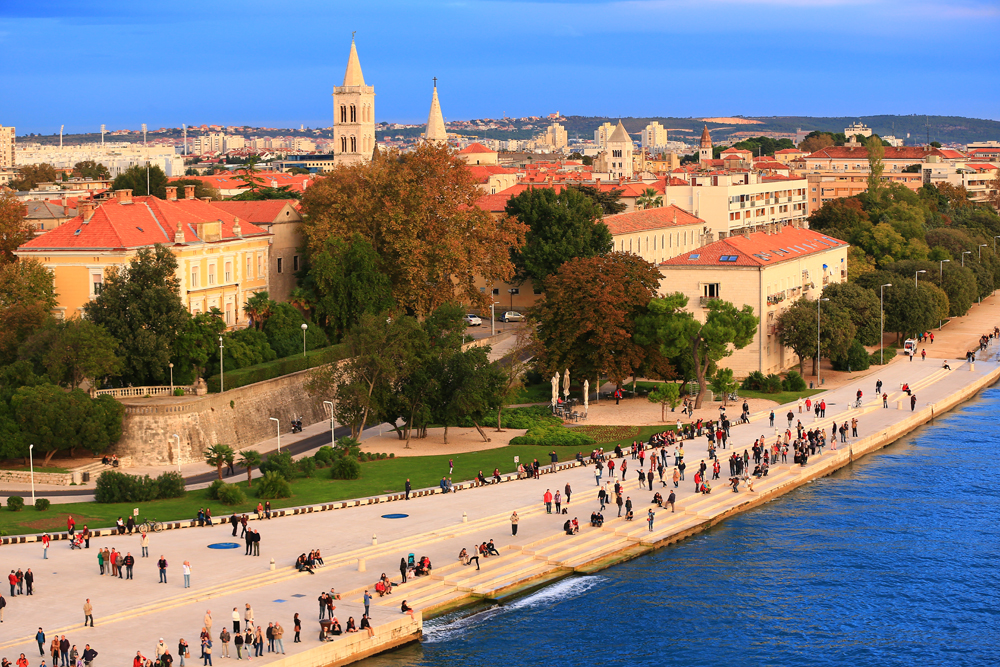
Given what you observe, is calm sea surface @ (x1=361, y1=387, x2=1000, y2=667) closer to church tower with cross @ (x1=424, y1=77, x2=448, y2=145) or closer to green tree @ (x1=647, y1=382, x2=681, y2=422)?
green tree @ (x1=647, y1=382, x2=681, y2=422)

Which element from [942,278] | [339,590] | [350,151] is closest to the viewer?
[339,590]

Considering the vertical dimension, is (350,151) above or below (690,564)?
above

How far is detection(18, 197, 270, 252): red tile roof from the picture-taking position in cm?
6289

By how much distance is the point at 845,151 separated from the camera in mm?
183875

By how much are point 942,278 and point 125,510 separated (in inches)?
2976

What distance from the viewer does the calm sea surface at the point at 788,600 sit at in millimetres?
34562

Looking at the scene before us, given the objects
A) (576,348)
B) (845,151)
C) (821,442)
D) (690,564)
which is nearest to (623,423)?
(576,348)

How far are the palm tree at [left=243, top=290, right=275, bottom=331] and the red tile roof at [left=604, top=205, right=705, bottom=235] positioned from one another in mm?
33173

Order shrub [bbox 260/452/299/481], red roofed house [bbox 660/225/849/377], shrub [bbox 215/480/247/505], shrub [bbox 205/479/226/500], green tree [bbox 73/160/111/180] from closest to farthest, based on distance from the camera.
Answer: shrub [bbox 215/480/247/505], shrub [bbox 205/479/226/500], shrub [bbox 260/452/299/481], red roofed house [bbox 660/225/849/377], green tree [bbox 73/160/111/180]

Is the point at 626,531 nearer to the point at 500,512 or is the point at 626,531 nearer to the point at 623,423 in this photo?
the point at 500,512

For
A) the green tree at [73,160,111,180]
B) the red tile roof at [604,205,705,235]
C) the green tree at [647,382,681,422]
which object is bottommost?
the green tree at [647,382,681,422]

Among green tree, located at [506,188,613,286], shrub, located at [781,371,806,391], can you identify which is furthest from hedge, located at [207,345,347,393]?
shrub, located at [781,371,806,391]

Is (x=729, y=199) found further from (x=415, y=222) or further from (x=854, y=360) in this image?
(x=415, y=222)

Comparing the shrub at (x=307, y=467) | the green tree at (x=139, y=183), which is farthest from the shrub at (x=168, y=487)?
the green tree at (x=139, y=183)
